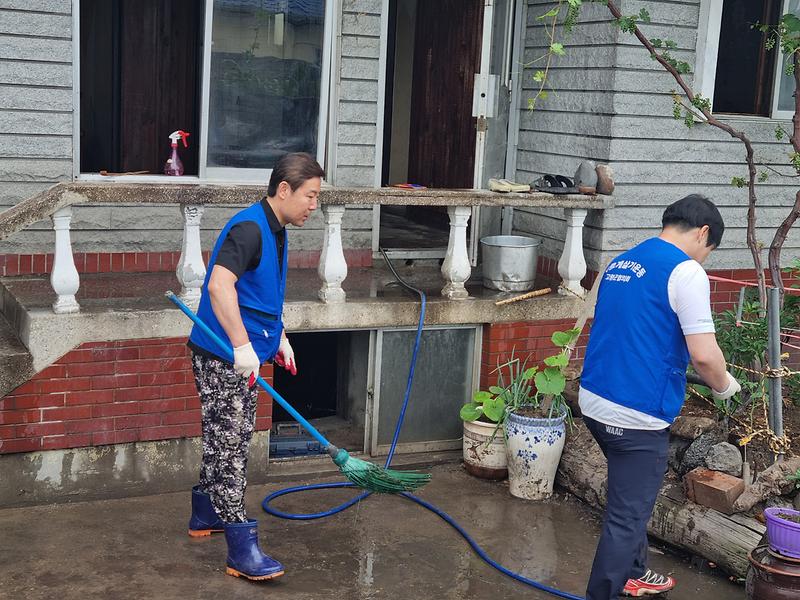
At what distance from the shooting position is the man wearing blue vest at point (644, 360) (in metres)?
4.49

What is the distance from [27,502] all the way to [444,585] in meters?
2.51

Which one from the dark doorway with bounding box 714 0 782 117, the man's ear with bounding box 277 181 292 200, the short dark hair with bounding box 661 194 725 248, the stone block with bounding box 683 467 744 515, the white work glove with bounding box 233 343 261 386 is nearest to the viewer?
the short dark hair with bounding box 661 194 725 248

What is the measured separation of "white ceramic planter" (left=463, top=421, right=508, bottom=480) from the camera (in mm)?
6777

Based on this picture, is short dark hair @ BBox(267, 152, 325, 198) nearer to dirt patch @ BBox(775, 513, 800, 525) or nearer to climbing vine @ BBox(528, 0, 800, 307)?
climbing vine @ BBox(528, 0, 800, 307)

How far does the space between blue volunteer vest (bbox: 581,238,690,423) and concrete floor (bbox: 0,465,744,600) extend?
1317 mm

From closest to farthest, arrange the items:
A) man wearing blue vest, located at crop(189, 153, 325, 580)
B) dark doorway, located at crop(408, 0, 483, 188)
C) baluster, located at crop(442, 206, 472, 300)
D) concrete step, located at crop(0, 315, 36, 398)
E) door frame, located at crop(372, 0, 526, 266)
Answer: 1. man wearing blue vest, located at crop(189, 153, 325, 580)
2. concrete step, located at crop(0, 315, 36, 398)
3. baluster, located at crop(442, 206, 472, 300)
4. door frame, located at crop(372, 0, 526, 266)
5. dark doorway, located at crop(408, 0, 483, 188)

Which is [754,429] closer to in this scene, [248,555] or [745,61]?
[248,555]

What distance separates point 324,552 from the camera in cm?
563

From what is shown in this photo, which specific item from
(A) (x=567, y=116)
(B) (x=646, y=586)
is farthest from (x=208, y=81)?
(B) (x=646, y=586)

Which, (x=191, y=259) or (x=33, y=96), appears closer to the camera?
(x=191, y=259)

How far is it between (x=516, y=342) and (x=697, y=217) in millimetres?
2796

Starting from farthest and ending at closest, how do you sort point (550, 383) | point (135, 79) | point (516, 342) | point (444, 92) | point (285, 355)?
1. point (444, 92)
2. point (135, 79)
3. point (516, 342)
4. point (550, 383)
5. point (285, 355)

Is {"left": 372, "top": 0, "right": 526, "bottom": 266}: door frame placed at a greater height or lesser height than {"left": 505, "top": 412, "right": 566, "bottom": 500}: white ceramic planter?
greater

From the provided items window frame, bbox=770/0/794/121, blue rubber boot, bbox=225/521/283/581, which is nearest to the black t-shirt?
blue rubber boot, bbox=225/521/283/581
